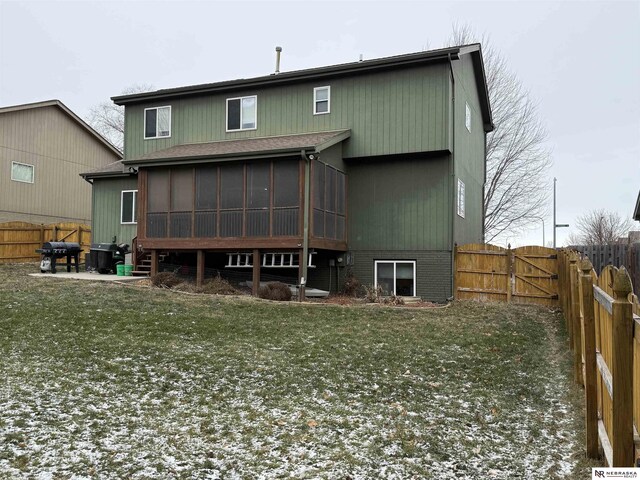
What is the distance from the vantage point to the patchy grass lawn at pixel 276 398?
414cm

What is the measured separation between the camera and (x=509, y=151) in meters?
30.5

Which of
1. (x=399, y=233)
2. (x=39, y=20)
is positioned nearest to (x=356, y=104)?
(x=399, y=233)

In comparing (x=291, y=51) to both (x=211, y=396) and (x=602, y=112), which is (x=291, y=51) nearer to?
(x=602, y=112)

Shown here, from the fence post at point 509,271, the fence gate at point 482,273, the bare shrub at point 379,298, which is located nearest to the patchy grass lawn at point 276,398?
the bare shrub at point 379,298

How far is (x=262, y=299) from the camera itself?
13344 mm

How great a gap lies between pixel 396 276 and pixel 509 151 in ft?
59.1

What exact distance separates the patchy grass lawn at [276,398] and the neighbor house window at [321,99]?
28.0 feet

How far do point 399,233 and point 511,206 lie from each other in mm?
18025

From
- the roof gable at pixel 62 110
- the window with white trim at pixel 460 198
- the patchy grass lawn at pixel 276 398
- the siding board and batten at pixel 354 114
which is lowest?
the patchy grass lawn at pixel 276 398

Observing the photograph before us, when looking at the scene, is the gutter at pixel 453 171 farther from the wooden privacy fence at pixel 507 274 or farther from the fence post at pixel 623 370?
the fence post at pixel 623 370

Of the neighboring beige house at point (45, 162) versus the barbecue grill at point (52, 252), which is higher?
A: the neighboring beige house at point (45, 162)

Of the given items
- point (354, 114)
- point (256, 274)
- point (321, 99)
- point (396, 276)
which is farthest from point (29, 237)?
point (396, 276)

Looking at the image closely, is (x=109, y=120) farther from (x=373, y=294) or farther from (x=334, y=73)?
(x=373, y=294)

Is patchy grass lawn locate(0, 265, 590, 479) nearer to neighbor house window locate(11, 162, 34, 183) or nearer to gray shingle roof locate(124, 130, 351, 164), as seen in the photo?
gray shingle roof locate(124, 130, 351, 164)
